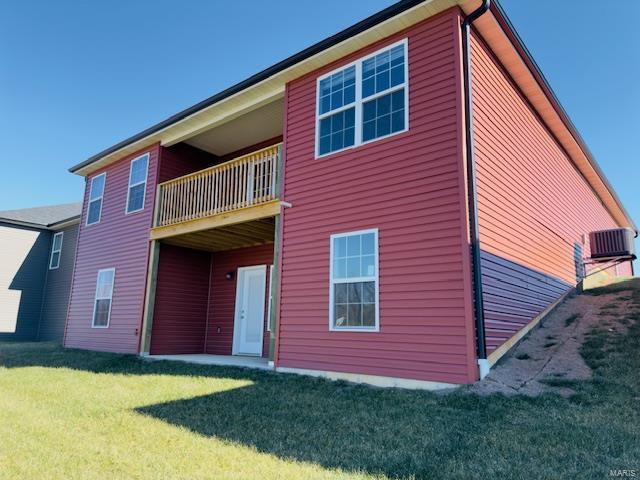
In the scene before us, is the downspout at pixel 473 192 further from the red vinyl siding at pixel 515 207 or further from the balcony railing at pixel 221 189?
the balcony railing at pixel 221 189

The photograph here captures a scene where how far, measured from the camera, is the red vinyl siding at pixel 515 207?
650 cm

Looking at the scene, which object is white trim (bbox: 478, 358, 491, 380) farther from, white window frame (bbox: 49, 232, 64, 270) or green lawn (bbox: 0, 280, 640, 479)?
white window frame (bbox: 49, 232, 64, 270)

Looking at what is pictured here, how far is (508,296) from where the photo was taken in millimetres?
6816

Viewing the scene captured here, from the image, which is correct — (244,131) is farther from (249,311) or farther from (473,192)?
→ (473,192)

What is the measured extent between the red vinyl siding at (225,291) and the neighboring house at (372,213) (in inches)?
2.0

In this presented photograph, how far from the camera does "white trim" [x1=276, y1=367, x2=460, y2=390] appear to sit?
5762 mm

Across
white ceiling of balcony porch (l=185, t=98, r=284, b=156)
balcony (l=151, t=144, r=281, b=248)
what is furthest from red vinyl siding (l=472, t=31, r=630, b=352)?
white ceiling of balcony porch (l=185, t=98, r=284, b=156)

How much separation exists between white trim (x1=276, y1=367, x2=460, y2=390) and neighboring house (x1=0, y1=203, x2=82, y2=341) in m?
14.2

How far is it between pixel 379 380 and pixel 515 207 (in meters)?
3.92

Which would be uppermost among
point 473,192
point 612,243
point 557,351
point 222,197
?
point 222,197

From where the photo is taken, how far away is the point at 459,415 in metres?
4.57

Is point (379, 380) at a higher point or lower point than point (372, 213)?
lower

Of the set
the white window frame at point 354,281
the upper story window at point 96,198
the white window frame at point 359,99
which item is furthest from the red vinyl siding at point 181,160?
→ the white window frame at point 354,281

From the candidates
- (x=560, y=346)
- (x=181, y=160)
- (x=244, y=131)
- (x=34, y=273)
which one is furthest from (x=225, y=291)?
(x=34, y=273)
